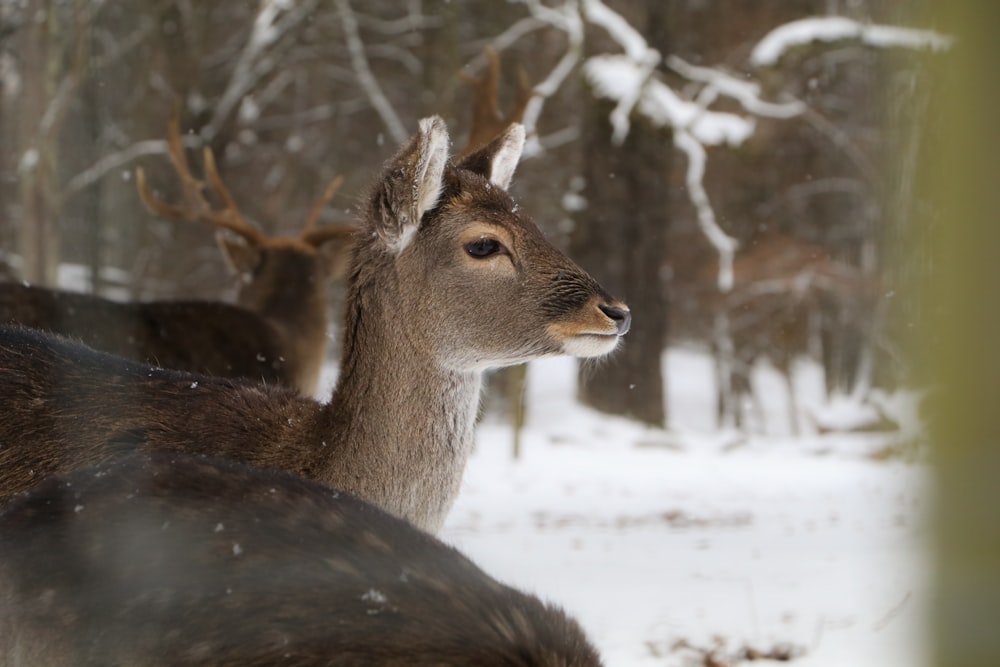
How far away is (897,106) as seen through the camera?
270 cm

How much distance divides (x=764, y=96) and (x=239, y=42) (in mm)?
7665

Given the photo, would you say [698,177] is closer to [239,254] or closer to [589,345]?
[239,254]

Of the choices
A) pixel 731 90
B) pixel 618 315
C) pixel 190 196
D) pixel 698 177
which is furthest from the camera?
pixel 731 90

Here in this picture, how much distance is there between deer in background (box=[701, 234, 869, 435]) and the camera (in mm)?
18297

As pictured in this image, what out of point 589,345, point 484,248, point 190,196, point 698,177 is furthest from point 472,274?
point 698,177

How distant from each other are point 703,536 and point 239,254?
4303 mm

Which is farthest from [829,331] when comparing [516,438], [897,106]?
[897,106]

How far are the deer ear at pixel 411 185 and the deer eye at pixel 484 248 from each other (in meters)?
0.23

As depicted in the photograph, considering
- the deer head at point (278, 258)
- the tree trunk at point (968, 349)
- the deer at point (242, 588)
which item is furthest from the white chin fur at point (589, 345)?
the deer head at point (278, 258)

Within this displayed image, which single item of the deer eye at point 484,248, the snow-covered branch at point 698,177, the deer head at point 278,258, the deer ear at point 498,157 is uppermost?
the snow-covered branch at point 698,177

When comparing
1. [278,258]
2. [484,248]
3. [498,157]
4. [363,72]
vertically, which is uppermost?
[363,72]

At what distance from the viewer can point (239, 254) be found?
992cm

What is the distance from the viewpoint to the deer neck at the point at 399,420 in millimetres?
4762

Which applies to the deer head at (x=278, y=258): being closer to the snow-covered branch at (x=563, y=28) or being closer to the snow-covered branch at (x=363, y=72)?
the snow-covered branch at (x=563, y=28)
